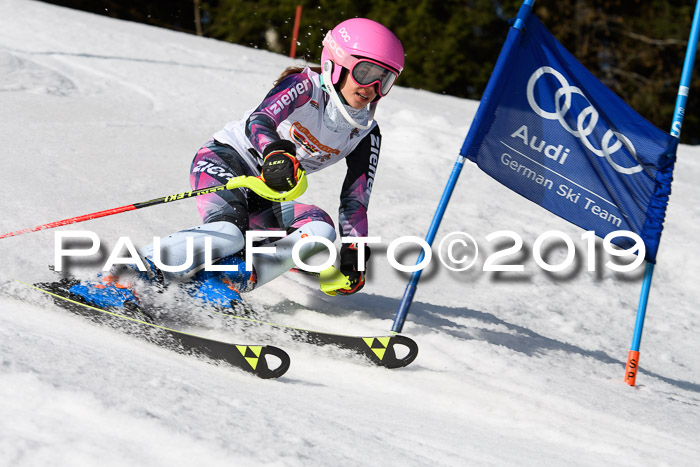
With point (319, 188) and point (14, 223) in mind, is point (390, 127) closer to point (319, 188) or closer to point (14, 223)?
point (319, 188)

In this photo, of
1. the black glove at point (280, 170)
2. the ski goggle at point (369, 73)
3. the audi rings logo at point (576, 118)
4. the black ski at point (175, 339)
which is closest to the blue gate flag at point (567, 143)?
the audi rings logo at point (576, 118)

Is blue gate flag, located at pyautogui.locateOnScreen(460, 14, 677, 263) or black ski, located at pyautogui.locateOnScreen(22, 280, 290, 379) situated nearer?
black ski, located at pyautogui.locateOnScreen(22, 280, 290, 379)

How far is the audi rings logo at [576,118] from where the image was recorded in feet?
11.8

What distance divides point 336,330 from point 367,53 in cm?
132

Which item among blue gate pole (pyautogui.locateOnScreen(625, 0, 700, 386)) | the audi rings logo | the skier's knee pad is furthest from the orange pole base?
the skier's knee pad

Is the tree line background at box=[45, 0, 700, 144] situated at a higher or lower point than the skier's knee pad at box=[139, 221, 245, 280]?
lower

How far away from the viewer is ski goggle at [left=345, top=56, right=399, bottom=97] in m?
3.43

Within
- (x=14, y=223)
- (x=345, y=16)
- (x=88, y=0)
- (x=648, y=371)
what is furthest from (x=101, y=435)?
(x=88, y=0)

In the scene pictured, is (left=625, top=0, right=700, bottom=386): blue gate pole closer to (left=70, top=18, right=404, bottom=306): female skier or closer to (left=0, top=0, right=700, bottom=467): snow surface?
(left=0, top=0, right=700, bottom=467): snow surface

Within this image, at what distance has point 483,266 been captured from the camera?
5871 millimetres

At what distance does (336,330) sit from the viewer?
358cm

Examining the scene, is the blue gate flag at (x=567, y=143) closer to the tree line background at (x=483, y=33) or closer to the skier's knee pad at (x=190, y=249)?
the skier's knee pad at (x=190, y=249)

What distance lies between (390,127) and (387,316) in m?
5.13

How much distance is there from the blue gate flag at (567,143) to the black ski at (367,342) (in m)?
1.00
